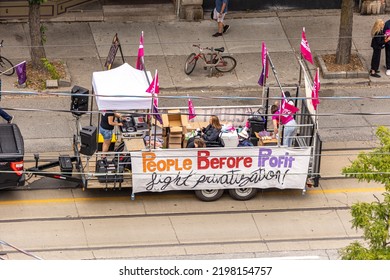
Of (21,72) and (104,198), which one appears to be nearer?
(104,198)

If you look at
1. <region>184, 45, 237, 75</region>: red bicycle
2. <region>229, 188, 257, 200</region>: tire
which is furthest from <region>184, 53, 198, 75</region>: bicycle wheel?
<region>229, 188, 257, 200</region>: tire

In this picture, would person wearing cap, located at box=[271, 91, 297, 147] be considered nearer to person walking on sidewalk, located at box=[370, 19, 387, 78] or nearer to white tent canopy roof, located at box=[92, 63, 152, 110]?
white tent canopy roof, located at box=[92, 63, 152, 110]

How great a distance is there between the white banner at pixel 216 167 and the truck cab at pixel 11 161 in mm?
2357

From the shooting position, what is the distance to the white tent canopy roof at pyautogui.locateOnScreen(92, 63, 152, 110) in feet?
79.0

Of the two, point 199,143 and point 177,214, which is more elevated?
point 199,143

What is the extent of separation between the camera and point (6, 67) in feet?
97.8

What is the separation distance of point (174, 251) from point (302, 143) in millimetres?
3889

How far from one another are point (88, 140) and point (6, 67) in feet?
21.7

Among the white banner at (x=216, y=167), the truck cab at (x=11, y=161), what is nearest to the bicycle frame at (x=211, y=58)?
the white banner at (x=216, y=167)

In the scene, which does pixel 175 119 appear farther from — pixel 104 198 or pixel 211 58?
pixel 211 58

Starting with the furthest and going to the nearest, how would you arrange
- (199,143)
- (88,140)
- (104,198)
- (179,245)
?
(104,198), (199,143), (88,140), (179,245)

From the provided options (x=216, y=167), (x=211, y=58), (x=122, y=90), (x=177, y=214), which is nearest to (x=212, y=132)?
(x=216, y=167)

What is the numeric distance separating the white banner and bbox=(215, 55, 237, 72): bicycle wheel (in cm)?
621

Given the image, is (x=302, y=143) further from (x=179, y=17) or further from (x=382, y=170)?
(x=179, y=17)
